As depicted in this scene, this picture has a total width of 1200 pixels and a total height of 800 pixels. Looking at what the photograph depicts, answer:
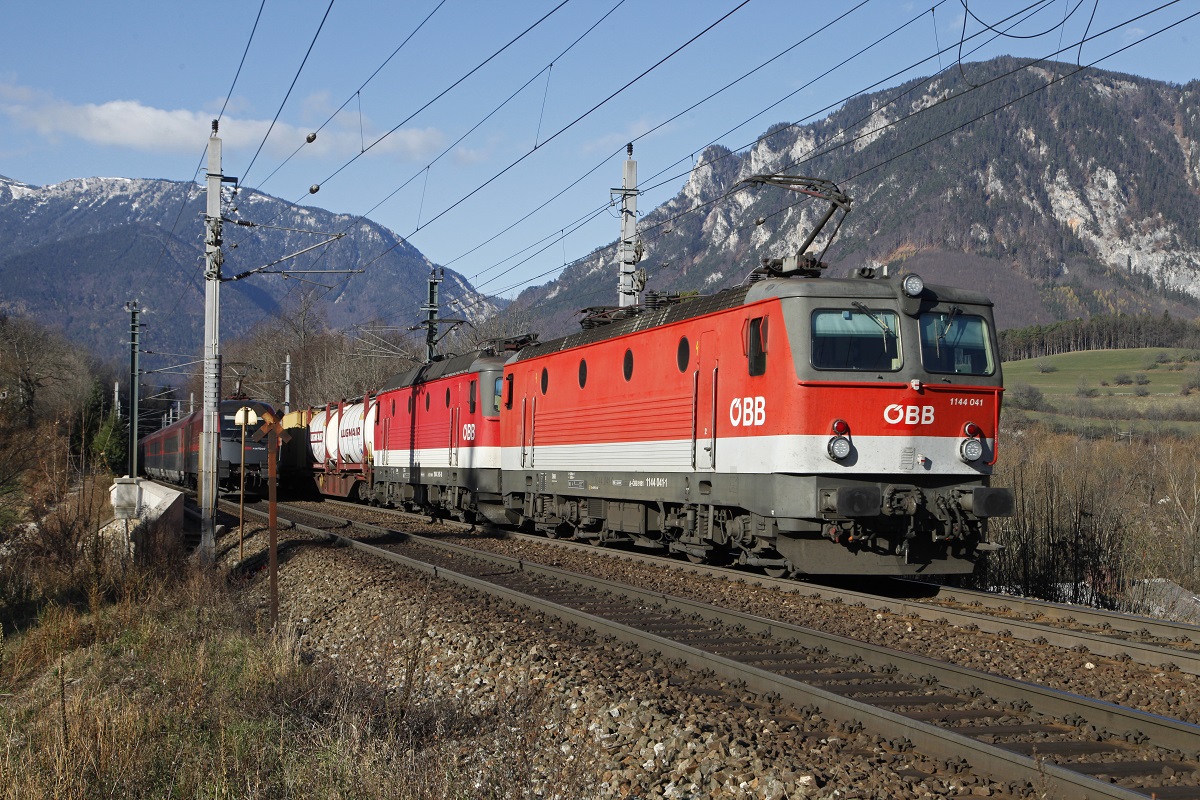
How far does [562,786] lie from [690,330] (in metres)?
8.79

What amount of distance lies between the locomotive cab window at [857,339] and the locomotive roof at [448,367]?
11.6 metres

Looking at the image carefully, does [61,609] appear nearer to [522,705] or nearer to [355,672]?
[355,672]

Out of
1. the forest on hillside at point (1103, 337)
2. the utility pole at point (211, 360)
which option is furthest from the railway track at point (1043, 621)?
the forest on hillside at point (1103, 337)

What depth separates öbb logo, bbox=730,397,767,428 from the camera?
12125 millimetres

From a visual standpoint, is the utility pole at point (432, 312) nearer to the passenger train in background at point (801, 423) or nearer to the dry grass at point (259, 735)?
the passenger train in background at point (801, 423)

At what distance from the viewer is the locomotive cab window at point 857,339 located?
11727mm

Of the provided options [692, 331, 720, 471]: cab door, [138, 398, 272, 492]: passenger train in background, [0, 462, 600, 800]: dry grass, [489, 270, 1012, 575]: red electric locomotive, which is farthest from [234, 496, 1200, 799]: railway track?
[138, 398, 272, 492]: passenger train in background

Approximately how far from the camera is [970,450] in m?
11.8

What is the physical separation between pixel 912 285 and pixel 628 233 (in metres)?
12.4

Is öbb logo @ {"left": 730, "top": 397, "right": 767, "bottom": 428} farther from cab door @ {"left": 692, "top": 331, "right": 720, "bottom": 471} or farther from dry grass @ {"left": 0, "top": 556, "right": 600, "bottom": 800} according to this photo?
dry grass @ {"left": 0, "top": 556, "right": 600, "bottom": 800}

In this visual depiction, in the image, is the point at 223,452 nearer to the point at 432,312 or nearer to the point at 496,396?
the point at 432,312

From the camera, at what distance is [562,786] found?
5.83 m

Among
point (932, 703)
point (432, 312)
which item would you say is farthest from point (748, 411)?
point (432, 312)

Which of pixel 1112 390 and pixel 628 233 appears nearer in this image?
pixel 628 233
